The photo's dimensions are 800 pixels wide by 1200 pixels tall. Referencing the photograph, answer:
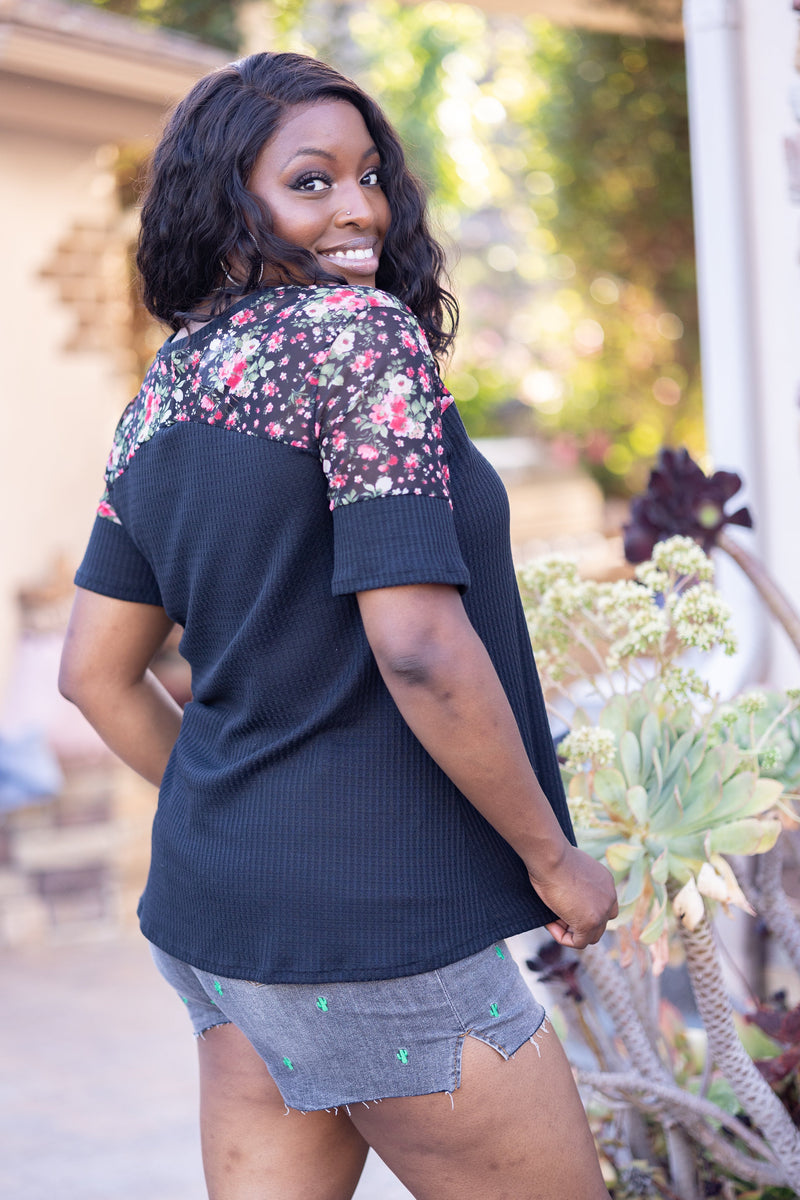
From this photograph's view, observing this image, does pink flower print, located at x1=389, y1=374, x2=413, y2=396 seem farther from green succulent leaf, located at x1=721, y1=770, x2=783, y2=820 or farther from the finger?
green succulent leaf, located at x1=721, y1=770, x2=783, y2=820

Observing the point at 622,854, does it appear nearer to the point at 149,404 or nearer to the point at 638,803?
the point at 638,803

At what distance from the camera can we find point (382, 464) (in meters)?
1.12

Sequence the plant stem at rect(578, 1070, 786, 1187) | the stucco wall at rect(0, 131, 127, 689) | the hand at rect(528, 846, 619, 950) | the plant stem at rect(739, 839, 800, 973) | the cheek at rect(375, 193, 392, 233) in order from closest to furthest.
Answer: the hand at rect(528, 846, 619, 950) → the cheek at rect(375, 193, 392, 233) → the plant stem at rect(578, 1070, 786, 1187) → the plant stem at rect(739, 839, 800, 973) → the stucco wall at rect(0, 131, 127, 689)

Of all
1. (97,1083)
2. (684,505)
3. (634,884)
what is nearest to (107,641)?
(634,884)

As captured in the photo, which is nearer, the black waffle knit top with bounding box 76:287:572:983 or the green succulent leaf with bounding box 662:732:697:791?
the black waffle knit top with bounding box 76:287:572:983

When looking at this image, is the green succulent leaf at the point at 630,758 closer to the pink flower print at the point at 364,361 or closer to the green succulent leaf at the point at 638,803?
the green succulent leaf at the point at 638,803

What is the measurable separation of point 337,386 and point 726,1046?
40.0 inches

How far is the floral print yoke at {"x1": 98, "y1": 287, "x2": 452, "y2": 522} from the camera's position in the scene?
1.13 meters

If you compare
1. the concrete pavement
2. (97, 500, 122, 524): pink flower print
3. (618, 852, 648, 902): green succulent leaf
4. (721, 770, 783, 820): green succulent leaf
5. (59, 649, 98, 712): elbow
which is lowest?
the concrete pavement

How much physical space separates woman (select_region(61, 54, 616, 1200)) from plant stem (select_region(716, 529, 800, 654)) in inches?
26.6

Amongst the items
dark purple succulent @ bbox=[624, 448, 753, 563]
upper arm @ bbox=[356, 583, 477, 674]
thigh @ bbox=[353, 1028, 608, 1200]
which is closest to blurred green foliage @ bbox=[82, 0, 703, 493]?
dark purple succulent @ bbox=[624, 448, 753, 563]

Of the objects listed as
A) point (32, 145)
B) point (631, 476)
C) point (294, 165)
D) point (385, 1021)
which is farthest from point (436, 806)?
point (631, 476)

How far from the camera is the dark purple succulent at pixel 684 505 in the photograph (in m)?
1.88

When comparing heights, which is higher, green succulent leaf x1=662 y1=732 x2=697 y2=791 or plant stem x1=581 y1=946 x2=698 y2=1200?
green succulent leaf x1=662 y1=732 x2=697 y2=791
